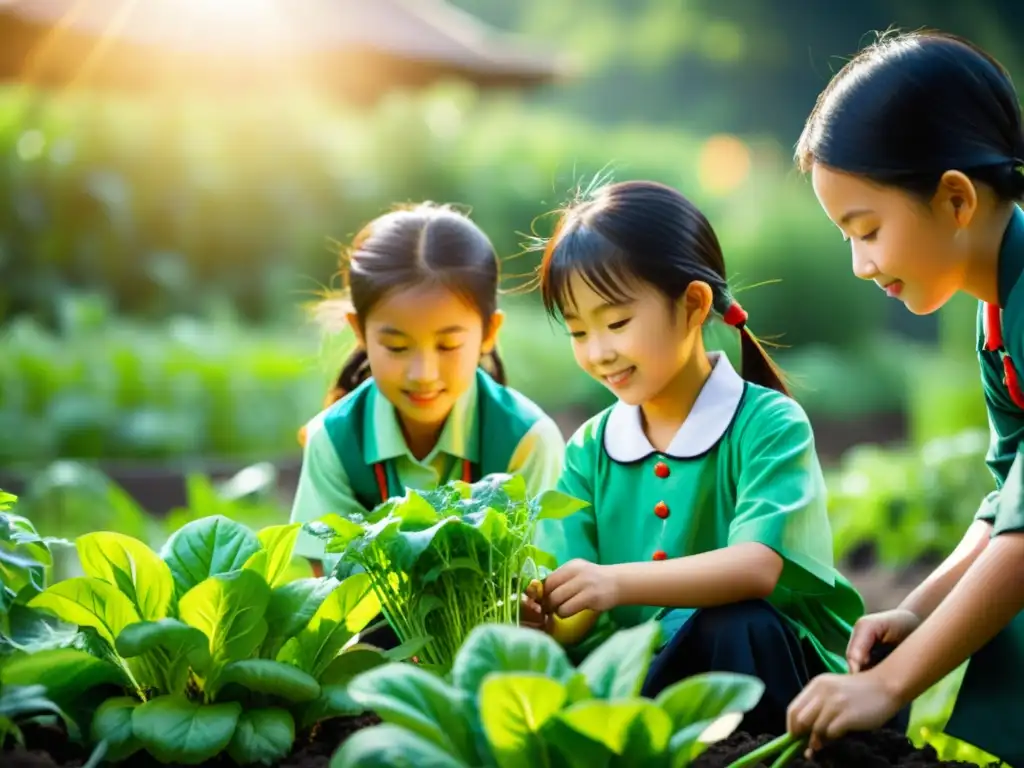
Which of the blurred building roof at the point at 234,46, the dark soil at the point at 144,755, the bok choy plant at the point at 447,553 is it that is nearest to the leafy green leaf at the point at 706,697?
the bok choy plant at the point at 447,553

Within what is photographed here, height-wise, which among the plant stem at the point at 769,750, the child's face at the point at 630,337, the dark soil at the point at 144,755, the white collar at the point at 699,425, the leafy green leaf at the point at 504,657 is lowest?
the dark soil at the point at 144,755

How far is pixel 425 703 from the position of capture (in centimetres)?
147

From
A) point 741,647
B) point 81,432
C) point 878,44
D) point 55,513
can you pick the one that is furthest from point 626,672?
point 81,432

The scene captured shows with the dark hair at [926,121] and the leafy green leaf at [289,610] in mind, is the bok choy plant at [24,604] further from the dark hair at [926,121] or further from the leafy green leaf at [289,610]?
the dark hair at [926,121]

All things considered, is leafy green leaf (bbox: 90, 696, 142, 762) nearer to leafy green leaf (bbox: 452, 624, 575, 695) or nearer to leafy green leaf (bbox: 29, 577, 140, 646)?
leafy green leaf (bbox: 29, 577, 140, 646)

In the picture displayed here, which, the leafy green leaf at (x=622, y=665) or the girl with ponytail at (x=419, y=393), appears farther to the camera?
the girl with ponytail at (x=419, y=393)

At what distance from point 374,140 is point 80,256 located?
2926 millimetres

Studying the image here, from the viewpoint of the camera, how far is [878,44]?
193 centimetres

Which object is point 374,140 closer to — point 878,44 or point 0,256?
point 0,256

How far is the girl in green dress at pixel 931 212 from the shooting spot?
1.65 metres

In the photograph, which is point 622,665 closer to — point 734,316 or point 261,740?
point 261,740

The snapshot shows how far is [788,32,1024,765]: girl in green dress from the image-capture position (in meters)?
1.65

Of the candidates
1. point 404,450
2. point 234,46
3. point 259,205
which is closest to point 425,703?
point 404,450

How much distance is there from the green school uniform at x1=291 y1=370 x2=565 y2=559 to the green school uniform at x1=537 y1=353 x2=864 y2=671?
11.4 inches
